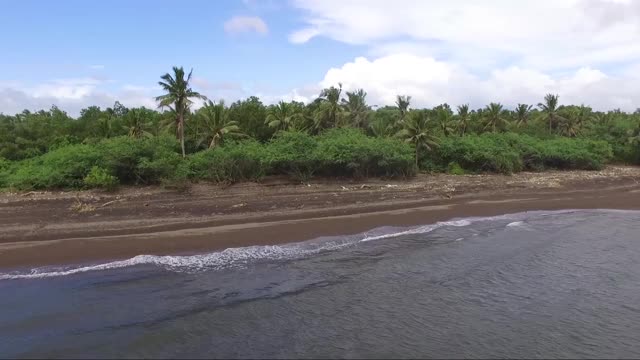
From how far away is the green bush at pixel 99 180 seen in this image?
37.3 m

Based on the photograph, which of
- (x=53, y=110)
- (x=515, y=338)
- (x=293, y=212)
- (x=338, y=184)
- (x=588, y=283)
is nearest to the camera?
(x=515, y=338)

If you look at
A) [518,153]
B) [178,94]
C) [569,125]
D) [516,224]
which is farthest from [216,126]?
[569,125]

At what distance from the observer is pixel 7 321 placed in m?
16.2

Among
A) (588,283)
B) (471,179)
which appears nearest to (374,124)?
(471,179)

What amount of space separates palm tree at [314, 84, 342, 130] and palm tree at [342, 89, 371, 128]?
152cm

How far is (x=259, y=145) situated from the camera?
1756 inches

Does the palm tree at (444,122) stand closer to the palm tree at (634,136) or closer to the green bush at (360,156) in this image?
the green bush at (360,156)

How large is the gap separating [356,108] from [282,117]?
30.2ft

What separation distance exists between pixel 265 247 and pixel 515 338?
13.2 metres

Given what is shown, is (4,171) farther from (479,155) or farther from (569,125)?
(569,125)

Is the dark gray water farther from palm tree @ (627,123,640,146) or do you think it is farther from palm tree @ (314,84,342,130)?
palm tree @ (627,123,640,146)

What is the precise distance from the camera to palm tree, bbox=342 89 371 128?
5700 centimetres

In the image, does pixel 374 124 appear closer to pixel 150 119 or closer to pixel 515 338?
pixel 150 119

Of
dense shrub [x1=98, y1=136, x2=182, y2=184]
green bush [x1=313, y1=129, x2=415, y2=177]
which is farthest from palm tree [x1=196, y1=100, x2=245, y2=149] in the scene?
green bush [x1=313, y1=129, x2=415, y2=177]
